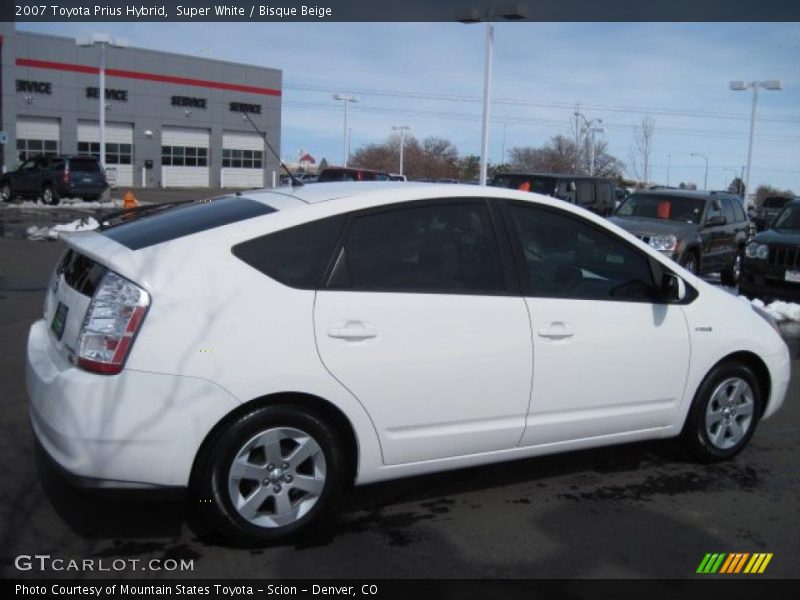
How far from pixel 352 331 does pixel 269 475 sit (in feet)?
2.50

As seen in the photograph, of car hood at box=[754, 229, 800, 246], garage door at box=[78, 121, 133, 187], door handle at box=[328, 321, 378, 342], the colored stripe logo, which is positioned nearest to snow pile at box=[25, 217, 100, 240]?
car hood at box=[754, 229, 800, 246]

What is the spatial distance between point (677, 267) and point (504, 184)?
11843mm

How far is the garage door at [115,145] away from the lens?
54.7 m

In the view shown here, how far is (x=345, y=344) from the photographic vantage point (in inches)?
148

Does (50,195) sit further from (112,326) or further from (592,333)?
(592,333)

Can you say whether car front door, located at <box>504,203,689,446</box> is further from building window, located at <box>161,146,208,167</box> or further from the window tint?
building window, located at <box>161,146,208,167</box>

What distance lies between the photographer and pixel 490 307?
4.12 meters

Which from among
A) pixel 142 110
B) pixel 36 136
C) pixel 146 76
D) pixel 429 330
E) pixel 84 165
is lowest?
pixel 429 330

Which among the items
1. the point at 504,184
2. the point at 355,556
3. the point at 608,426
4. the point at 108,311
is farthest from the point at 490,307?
the point at 504,184

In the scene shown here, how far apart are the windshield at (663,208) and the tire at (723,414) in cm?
938

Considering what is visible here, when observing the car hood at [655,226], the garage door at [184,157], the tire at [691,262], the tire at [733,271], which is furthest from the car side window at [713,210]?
the garage door at [184,157]

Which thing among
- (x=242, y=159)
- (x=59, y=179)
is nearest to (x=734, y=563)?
(x=59, y=179)

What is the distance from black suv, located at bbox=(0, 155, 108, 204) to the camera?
97.1ft

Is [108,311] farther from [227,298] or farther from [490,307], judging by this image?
[490,307]
